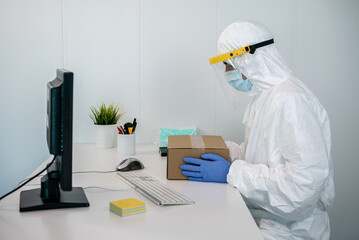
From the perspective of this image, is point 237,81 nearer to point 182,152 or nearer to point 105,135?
point 182,152

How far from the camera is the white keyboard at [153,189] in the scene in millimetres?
1160

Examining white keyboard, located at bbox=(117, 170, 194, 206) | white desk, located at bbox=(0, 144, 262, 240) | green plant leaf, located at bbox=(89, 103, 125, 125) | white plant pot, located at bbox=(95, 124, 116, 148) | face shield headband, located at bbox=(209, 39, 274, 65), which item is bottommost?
white desk, located at bbox=(0, 144, 262, 240)

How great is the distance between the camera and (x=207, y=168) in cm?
138

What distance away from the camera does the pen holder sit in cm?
181

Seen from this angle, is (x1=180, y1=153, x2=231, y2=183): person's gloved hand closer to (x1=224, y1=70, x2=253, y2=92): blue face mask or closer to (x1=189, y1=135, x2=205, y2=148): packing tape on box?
(x1=189, y1=135, x2=205, y2=148): packing tape on box

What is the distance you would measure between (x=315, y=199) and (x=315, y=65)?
110 centimetres

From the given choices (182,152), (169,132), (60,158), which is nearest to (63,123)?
(60,158)

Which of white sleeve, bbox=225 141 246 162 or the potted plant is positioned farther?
the potted plant

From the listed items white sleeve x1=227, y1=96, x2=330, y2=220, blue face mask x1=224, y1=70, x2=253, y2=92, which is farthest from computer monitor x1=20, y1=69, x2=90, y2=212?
blue face mask x1=224, y1=70, x2=253, y2=92

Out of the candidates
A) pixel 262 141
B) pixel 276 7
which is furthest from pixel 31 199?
pixel 276 7

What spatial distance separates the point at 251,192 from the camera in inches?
52.0

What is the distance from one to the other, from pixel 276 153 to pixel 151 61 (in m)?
1.04

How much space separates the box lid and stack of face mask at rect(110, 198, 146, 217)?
367 millimetres

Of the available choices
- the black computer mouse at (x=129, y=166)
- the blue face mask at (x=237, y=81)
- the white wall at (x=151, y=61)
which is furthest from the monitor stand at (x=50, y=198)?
the white wall at (x=151, y=61)
